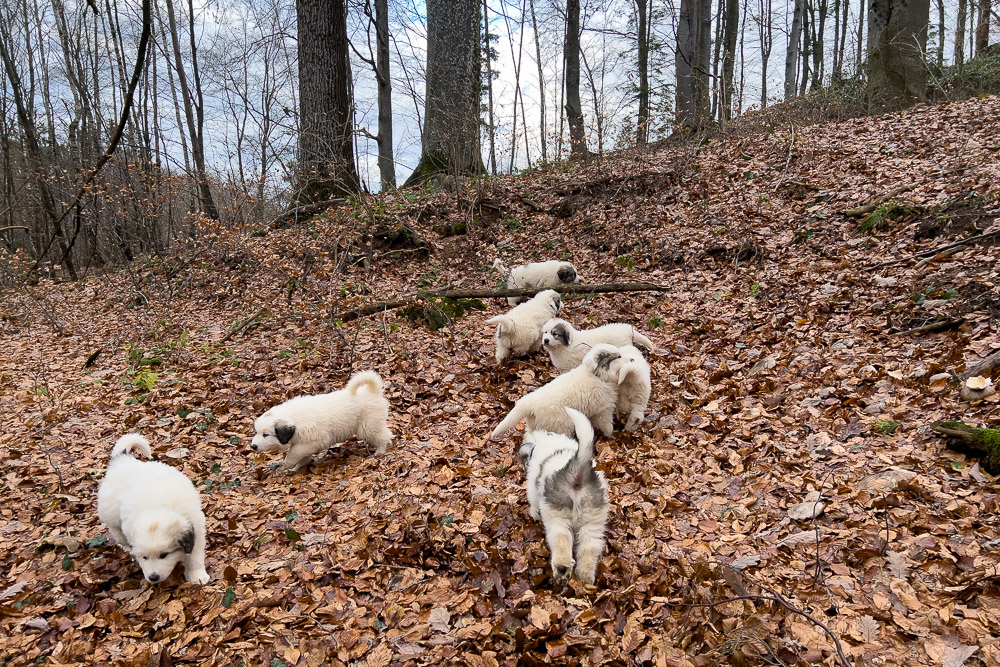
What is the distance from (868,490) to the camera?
3869 mm

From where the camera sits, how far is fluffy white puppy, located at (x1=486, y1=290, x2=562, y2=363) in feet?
23.6

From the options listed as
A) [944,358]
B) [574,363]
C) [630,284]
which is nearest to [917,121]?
[630,284]

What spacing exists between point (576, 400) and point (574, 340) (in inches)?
61.5

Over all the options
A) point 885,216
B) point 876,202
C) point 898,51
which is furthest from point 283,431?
point 898,51

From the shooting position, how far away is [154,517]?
3.78 meters

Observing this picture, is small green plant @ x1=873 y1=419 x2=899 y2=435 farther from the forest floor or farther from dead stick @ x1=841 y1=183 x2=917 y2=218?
dead stick @ x1=841 y1=183 x2=917 y2=218

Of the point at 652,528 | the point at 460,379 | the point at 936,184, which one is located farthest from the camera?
the point at 936,184

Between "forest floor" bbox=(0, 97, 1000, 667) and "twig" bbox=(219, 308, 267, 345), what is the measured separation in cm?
7

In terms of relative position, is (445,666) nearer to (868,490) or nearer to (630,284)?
(868,490)

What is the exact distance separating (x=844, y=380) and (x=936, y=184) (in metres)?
5.33

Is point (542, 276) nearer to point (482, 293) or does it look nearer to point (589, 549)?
point (482, 293)

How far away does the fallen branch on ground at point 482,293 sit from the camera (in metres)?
Result: 8.85

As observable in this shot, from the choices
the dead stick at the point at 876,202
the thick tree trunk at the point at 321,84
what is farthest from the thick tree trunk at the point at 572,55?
the dead stick at the point at 876,202

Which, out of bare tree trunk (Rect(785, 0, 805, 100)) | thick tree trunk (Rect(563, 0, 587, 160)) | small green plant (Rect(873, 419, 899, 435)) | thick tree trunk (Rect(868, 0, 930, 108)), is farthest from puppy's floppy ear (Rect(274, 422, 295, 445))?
bare tree trunk (Rect(785, 0, 805, 100))
